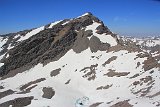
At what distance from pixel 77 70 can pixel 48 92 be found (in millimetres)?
19269

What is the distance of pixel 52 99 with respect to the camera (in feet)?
211

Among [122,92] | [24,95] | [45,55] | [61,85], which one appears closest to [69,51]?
[45,55]

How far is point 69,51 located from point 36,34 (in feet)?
65.1

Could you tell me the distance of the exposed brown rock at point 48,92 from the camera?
2618 inches

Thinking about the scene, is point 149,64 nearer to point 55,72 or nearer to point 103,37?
point 55,72

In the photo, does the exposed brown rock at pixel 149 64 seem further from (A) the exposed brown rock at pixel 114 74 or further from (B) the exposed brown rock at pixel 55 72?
(B) the exposed brown rock at pixel 55 72

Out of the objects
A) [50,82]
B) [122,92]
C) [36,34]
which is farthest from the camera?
[36,34]

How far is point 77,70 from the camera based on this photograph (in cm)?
8638

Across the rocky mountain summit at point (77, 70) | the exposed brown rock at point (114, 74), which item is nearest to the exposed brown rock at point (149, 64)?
the rocky mountain summit at point (77, 70)

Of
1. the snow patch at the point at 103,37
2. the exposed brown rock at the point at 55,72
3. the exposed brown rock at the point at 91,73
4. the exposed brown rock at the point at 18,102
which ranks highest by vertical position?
the snow patch at the point at 103,37

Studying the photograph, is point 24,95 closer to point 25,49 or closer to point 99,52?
point 99,52

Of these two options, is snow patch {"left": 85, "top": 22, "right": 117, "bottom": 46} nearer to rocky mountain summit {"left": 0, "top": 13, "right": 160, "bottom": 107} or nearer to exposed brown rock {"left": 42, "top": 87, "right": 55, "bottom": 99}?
rocky mountain summit {"left": 0, "top": 13, "right": 160, "bottom": 107}

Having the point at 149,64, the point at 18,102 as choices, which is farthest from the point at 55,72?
the point at 149,64

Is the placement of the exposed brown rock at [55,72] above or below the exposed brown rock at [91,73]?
above
